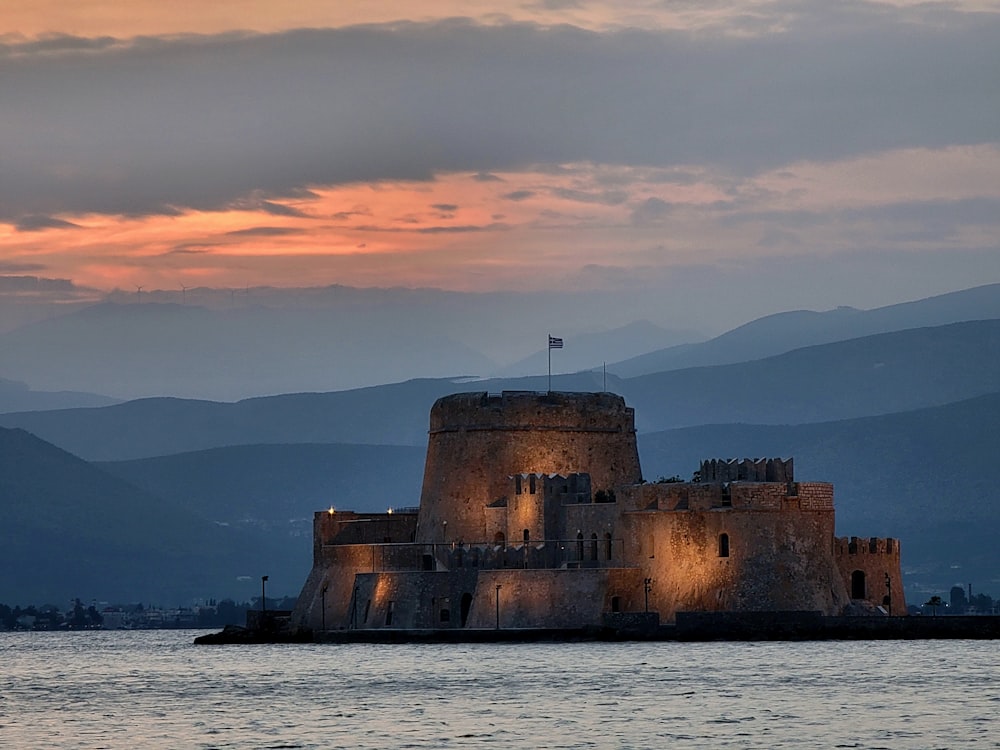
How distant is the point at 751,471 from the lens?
3903 inches

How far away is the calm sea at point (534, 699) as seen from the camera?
61938mm

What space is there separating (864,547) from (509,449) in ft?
51.7

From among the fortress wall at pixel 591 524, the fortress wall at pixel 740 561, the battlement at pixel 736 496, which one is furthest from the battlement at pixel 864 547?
the fortress wall at pixel 591 524

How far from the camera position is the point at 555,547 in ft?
335

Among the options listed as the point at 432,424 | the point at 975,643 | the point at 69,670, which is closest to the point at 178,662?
the point at 69,670

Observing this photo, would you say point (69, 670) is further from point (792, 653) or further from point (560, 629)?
point (792, 653)

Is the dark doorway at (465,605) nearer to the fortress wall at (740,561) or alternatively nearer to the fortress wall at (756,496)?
the fortress wall at (740,561)

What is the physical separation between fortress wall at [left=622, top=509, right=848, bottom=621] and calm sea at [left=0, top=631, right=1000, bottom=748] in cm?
185

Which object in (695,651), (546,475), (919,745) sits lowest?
(919,745)

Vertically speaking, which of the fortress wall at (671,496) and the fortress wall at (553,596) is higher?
the fortress wall at (671,496)

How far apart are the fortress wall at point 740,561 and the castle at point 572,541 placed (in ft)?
0.17

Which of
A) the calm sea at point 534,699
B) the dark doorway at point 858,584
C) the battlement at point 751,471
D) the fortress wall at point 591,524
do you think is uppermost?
the battlement at point 751,471

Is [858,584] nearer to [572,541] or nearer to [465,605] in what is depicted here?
[572,541]

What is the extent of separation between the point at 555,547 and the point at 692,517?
24.0 ft
